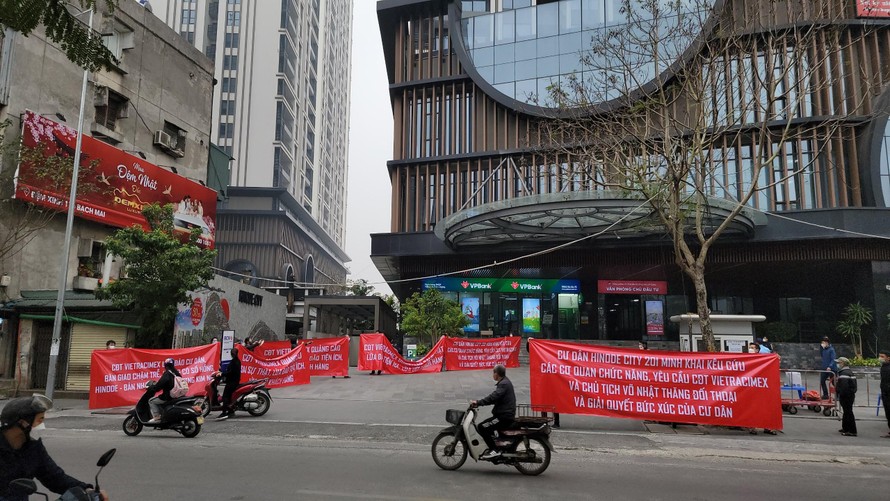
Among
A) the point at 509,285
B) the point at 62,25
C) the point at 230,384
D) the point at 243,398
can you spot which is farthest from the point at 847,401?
the point at 509,285

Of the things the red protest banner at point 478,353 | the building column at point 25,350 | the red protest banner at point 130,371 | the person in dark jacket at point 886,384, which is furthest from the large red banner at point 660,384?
the building column at point 25,350

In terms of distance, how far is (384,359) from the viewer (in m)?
23.8

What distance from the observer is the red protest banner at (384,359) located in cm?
2373

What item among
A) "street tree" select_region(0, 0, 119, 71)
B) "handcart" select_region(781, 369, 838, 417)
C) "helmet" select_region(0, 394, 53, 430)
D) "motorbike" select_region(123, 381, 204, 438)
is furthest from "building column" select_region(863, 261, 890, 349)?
"helmet" select_region(0, 394, 53, 430)

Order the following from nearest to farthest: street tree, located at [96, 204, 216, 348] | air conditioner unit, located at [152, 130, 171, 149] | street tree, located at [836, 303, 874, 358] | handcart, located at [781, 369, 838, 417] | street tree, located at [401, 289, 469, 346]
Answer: handcart, located at [781, 369, 838, 417] < street tree, located at [96, 204, 216, 348] < air conditioner unit, located at [152, 130, 171, 149] < street tree, located at [836, 303, 874, 358] < street tree, located at [401, 289, 469, 346]

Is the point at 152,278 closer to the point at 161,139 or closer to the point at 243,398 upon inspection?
the point at 243,398

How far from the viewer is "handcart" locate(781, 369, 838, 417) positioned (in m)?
13.5

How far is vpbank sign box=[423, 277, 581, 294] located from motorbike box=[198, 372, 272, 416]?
2546 cm

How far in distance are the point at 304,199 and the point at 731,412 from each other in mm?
73513

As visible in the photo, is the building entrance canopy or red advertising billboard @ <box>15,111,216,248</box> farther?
the building entrance canopy

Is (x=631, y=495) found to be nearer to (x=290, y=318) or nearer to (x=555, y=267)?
A: (x=555, y=267)

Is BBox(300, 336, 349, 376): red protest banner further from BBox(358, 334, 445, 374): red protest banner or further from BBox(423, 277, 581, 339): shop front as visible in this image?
BBox(423, 277, 581, 339): shop front

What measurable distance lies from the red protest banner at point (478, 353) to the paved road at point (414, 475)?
52.6ft

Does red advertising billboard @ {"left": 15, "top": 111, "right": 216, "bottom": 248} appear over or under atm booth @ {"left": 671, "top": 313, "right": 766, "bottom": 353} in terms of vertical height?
over
